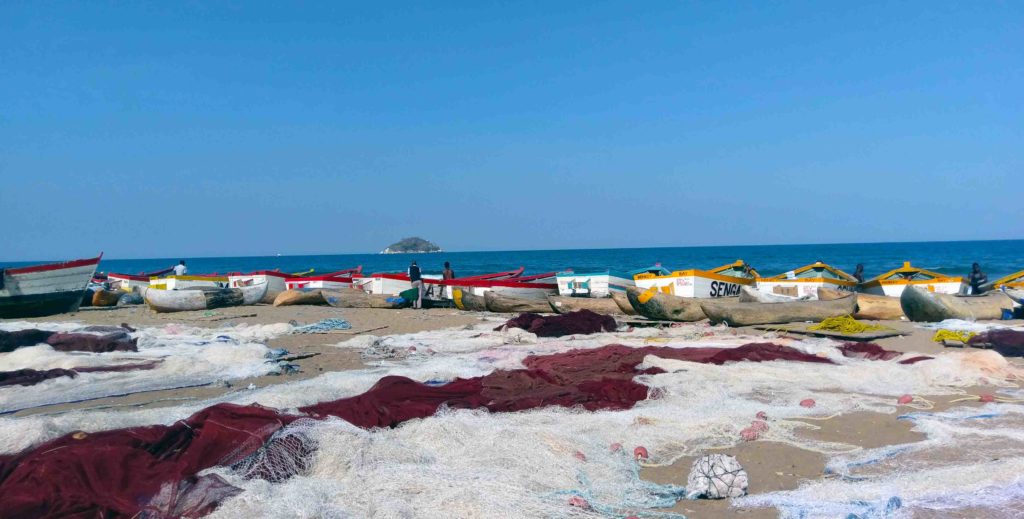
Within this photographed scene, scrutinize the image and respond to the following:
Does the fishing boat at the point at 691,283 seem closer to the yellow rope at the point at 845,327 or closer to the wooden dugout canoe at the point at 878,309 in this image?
the wooden dugout canoe at the point at 878,309

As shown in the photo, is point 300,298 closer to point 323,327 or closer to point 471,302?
point 471,302

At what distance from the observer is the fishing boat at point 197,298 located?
22.8m

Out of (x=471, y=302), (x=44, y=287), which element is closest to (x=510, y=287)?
(x=471, y=302)

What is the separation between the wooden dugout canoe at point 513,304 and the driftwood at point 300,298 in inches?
254

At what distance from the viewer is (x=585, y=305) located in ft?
64.1

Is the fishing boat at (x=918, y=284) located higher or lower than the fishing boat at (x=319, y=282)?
lower

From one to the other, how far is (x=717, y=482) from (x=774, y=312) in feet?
39.3

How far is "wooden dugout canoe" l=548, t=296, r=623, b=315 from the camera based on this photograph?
1928 cm

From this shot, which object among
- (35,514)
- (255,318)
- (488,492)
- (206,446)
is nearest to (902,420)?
(488,492)

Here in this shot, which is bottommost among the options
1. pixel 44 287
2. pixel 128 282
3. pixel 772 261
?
pixel 772 261

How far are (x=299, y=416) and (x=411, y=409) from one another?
1120 millimetres

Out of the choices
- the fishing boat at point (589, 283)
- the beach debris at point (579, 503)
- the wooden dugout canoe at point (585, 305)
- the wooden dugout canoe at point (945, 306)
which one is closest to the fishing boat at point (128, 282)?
the fishing boat at point (589, 283)

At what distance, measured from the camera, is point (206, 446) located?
202 inches

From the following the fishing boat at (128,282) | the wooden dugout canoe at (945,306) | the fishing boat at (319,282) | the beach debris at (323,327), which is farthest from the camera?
the fishing boat at (128,282)
